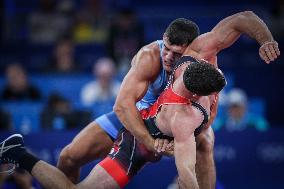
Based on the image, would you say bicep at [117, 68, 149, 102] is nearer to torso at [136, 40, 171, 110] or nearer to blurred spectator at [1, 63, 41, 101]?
torso at [136, 40, 171, 110]

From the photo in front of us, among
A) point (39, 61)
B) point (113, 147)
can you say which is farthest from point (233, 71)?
point (113, 147)

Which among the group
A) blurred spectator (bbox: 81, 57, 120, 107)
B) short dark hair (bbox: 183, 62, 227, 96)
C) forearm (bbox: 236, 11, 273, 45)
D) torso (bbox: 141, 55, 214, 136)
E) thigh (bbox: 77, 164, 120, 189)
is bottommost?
blurred spectator (bbox: 81, 57, 120, 107)

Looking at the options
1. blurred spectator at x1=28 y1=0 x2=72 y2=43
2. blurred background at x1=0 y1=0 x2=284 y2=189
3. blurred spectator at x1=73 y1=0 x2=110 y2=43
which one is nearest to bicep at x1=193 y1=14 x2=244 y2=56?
blurred background at x1=0 y1=0 x2=284 y2=189

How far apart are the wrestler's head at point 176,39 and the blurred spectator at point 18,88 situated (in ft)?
12.0

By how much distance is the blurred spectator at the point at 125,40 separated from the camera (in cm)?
998

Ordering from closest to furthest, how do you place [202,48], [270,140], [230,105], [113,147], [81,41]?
[202,48], [113,147], [270,140], [230,105], [81,41]

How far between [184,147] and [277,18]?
6449mm

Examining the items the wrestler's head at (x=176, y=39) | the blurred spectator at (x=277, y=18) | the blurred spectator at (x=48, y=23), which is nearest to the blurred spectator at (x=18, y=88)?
the blurred spectator at (x=48, y=23)

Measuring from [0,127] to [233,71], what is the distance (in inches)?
124

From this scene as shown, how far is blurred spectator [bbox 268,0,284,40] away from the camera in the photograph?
10.7 m

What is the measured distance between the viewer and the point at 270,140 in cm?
795

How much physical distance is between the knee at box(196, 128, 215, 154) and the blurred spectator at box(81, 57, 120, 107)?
295cm

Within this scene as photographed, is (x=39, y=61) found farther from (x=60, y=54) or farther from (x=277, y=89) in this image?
(x=277, y=89)

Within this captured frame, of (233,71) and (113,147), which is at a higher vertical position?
(113,147)
